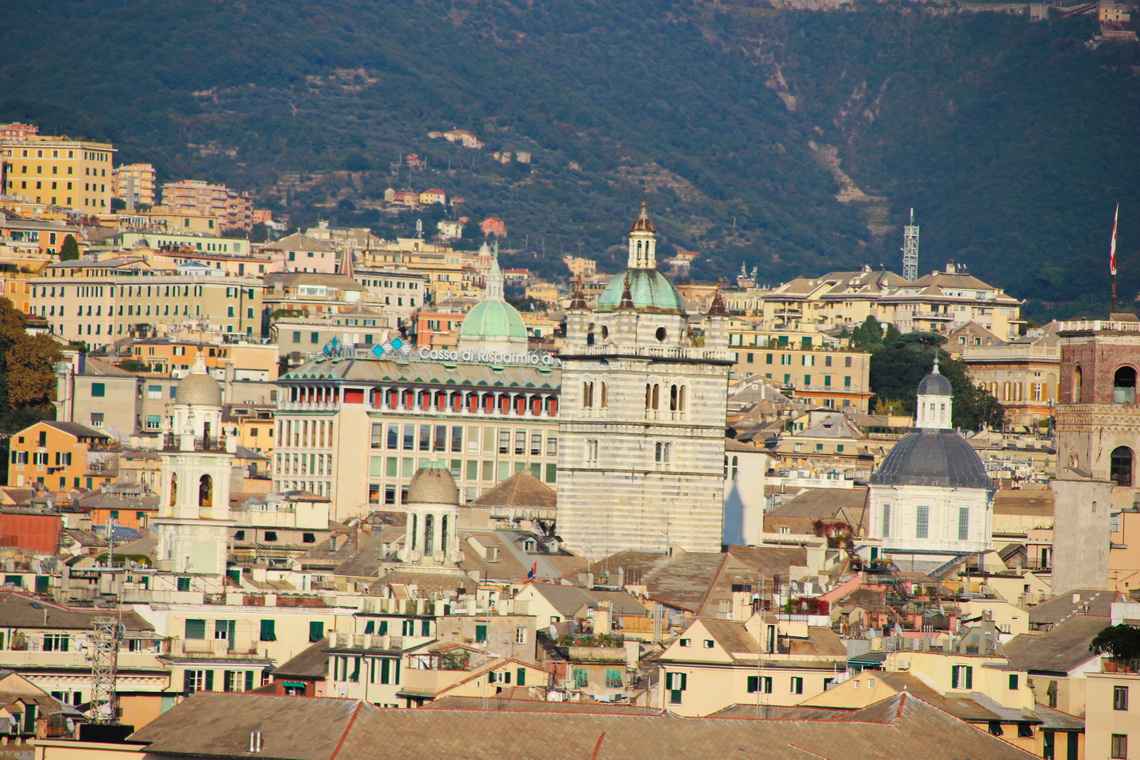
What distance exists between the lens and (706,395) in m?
121

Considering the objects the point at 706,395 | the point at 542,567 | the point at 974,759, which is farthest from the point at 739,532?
the point at 974,759

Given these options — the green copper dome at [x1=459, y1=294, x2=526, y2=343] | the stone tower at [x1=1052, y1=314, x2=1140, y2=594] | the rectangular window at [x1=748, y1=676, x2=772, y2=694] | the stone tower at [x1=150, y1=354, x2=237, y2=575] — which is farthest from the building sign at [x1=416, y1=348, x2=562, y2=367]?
the rectangular window at [x1=748, y1=676, x2=772, y2=694]

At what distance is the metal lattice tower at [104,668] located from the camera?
3041 inches

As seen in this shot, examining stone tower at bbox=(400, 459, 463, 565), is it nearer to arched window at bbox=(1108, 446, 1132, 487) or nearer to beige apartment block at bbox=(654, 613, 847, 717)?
beige apartment block at bbox=(654, 613, 847, 717)

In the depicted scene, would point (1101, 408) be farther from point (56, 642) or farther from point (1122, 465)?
point (56, 642)

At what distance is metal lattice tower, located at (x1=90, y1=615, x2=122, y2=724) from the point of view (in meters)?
77.2

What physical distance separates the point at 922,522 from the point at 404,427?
33.0m

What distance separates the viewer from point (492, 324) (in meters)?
160

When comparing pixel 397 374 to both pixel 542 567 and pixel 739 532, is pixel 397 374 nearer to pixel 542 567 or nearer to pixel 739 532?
pixel 739 532

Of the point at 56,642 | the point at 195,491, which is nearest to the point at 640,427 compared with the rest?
the point at 195,491

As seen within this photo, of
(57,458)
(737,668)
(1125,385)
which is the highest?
(1125,385)

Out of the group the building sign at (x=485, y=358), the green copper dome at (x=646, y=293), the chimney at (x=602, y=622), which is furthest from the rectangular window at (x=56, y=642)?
the building sign at (x=485, y=358)

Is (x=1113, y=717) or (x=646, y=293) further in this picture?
(x=646, y=293)

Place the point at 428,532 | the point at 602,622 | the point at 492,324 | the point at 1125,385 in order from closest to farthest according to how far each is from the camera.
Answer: the point at 602,622 < the point at 428,532 < the point at 1125,385 < the point at 492,324
